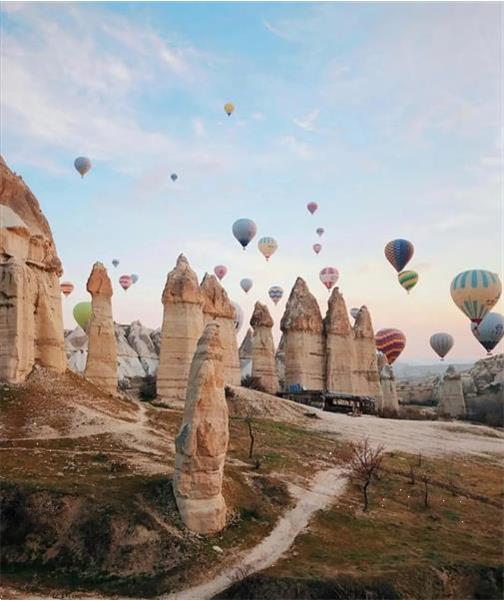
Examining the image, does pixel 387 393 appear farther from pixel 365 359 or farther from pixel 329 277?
pixel 329 277

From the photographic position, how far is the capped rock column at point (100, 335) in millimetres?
44000

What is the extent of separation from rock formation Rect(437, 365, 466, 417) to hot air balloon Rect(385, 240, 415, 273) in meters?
15.5

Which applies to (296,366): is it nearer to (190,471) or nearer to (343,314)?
(343,314)

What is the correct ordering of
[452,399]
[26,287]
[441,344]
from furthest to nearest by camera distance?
[441,344]
[452,399]
[26,287]

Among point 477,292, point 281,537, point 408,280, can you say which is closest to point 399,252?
point 408,280

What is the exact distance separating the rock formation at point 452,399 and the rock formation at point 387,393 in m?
5.76

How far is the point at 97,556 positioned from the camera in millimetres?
19844

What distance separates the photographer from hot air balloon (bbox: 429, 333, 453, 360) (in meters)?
95.2

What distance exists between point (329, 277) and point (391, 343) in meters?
14.6

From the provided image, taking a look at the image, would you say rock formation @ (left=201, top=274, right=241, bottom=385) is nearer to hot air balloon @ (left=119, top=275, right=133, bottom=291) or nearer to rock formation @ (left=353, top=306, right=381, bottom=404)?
rock formation @ (left=353, top=306, right=381, bottom=404)

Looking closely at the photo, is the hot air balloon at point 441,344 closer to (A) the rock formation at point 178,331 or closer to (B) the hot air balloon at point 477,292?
(B) the hot air balloon at point 477,292

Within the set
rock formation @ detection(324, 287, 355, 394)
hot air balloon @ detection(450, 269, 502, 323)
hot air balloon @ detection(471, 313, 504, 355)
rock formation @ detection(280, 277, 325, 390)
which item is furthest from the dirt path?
hot air balloon @ detection(471, 313, 504, 355)

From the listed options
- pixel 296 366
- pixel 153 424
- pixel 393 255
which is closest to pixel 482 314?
pixel 393 255

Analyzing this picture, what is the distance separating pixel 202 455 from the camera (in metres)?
22.0
